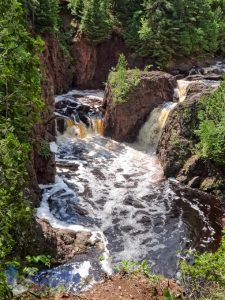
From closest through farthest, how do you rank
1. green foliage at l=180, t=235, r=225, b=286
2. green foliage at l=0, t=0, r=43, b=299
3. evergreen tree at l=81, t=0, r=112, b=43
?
green foliage at l=0, t=0, r=43, b=299 → green foliage at l=180, t=235, r=225, b=286 → evergreen tree at l=81, t=0, r=112, b=43

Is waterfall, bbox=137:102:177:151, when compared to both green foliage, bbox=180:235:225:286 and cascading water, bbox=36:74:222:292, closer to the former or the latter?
cascading water, bbox=36:74:222:292

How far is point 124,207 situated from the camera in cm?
1906

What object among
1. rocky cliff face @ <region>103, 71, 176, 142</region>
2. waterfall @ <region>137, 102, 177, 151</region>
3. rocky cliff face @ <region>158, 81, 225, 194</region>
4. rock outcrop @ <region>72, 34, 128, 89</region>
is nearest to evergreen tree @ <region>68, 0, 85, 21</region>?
rock outcrop @ <region>72, 34, 128, 89</region>

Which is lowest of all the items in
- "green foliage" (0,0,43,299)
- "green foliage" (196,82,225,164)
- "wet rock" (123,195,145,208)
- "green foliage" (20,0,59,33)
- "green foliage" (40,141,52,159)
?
"wet rock" (123,195,145,208)

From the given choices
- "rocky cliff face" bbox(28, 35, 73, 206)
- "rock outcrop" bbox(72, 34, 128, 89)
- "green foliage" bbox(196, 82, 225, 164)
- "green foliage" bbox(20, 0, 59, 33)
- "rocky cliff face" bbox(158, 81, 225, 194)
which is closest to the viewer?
"rocky cliff face" bbox(28, 35, 73, 206)

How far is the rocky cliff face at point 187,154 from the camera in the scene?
817 inches

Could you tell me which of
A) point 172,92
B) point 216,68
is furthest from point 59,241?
point 216,68

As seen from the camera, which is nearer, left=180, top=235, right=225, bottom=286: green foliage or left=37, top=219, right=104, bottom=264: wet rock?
left=180, top=235, right=225, bottom=286: green foliage

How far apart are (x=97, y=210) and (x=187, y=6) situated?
27996mm

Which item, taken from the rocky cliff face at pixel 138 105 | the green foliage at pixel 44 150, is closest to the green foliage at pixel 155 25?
the rocky cliff face at pixel 138 105

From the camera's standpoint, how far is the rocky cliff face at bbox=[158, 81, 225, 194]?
20750mm

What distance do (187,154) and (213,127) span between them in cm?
Answer: 251

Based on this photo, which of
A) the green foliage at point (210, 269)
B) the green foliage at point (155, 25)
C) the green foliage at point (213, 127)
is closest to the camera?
the green foliage at point (210, 269)

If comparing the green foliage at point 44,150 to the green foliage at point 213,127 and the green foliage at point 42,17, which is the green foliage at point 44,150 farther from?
the green foliage at point 42,17
